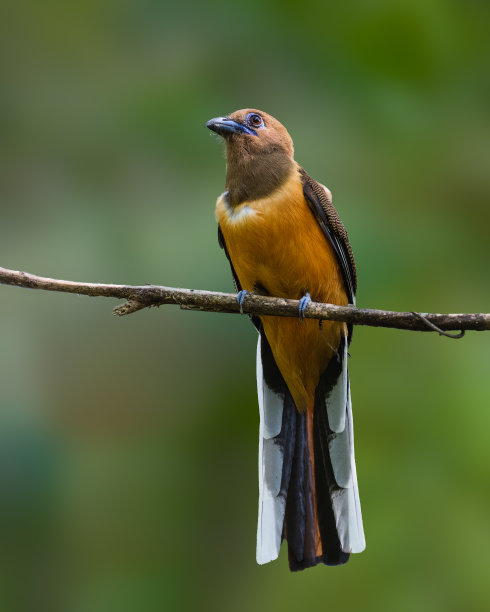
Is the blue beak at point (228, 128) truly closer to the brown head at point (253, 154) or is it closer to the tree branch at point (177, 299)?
the brown head at point (253, 154)

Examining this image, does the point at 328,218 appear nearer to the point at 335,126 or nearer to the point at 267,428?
the point at 267,428

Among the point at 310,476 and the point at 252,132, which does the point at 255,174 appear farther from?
the point at 310,476

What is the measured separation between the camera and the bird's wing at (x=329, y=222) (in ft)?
10.9

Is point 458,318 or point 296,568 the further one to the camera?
point 296,568

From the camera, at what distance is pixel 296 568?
322 centimetres

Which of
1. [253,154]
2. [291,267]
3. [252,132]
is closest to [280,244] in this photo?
[291,267]

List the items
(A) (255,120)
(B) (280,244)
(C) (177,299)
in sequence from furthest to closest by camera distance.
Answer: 1. (A) (255,120)
2. (B) (280,244)
3. (C) (177,299)

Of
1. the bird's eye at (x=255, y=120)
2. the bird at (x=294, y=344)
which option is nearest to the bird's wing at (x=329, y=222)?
the bird at (x=294, y=344)

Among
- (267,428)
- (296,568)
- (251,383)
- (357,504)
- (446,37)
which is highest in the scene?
(446,37)

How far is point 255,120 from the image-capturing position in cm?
347

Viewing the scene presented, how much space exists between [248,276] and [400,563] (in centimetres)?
206

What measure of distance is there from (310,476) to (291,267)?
91cm

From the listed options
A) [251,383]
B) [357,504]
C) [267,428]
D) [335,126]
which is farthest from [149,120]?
[357,504]

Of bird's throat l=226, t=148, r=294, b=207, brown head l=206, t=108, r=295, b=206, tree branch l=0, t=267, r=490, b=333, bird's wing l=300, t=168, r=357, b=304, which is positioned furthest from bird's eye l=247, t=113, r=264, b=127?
tree branch l=0, t=267, r=490, b=333
